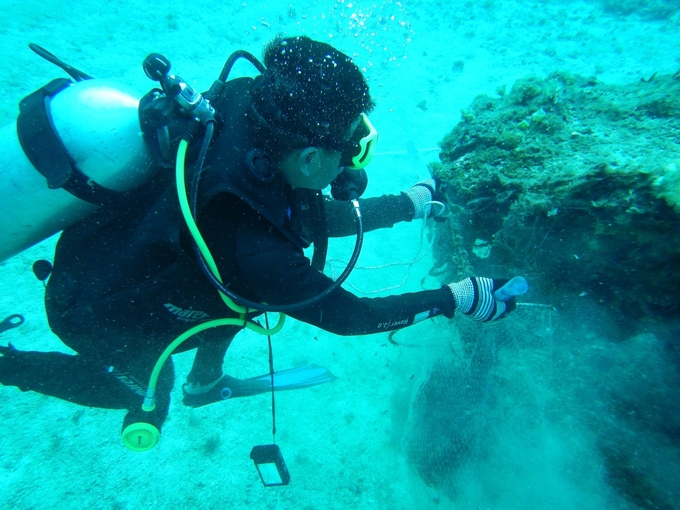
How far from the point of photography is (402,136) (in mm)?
6891

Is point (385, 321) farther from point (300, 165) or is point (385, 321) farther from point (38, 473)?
point (38, 473)

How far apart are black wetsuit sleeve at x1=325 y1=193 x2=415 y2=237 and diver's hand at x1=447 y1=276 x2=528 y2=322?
1.11 m

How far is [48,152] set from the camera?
1.90 m

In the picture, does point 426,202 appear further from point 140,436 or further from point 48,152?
point 140,436

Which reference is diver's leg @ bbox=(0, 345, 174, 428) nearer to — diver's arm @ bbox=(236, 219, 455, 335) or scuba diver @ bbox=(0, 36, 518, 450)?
scuba diver @ bbox=(0, 36, 518, 450)

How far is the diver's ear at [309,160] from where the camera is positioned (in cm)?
181

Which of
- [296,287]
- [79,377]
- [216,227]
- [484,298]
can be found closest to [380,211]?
[484,298]

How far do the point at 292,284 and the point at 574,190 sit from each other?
220 centimetres

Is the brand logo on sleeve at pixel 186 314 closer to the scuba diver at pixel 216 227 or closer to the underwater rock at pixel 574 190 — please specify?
the scuba diver at pixel 216 227

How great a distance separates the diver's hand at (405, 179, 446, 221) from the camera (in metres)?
3.62

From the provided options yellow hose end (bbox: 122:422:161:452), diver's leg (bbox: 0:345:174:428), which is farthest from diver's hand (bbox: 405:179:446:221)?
yellow hose end (bbox: 122:422:161:452)

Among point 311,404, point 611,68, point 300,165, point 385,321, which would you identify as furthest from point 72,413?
point 611,68

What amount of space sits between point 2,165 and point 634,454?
15.0 feet

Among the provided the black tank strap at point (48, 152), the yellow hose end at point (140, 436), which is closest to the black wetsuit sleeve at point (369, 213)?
the black tank strap at point (48, 152)
